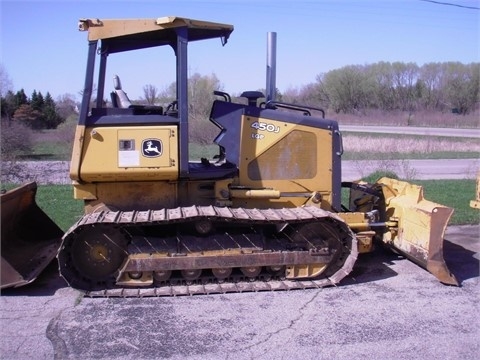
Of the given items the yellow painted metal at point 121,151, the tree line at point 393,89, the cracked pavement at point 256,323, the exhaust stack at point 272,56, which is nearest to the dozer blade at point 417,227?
the cracked pavement at point 256,323

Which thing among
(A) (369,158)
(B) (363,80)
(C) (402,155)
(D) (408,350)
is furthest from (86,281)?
(B) (363,80)

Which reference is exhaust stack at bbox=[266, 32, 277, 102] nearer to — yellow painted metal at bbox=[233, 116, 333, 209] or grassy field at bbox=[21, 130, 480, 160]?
yellow painted metal at bbox=[233, 116, 333, 209]

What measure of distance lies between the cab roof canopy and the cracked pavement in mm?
2873

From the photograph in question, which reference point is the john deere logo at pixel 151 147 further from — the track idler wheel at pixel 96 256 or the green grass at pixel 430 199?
the green grass at pixel 430 199

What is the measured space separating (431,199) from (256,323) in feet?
25.9

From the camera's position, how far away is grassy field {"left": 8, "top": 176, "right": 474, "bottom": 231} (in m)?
10.1

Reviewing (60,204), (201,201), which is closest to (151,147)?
(201,201)

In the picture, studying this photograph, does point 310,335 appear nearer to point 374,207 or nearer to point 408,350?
point 408,350

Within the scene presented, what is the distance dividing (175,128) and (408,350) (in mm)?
3294

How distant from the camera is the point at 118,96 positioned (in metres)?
6.77

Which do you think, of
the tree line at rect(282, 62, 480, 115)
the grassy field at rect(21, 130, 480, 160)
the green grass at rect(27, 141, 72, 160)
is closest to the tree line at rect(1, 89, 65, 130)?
the green grass at rect(27, 141, 72, 160)

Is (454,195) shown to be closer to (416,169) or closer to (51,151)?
(416,169)

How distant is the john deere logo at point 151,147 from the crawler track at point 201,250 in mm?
650

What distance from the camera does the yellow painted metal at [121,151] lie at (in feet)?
20.2
